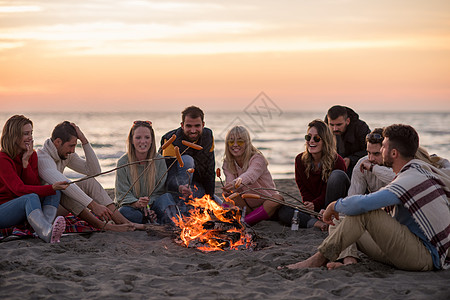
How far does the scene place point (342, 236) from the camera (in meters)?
4.27

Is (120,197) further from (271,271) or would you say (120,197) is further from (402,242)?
(402,242)

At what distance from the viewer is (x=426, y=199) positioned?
416cm

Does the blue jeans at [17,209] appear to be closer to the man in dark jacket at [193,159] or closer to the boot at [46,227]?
the boot at [46,227]

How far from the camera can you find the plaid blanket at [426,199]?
13.5 ft

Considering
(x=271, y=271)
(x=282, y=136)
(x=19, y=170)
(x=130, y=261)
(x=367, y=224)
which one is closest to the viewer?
(x=367, y=224)

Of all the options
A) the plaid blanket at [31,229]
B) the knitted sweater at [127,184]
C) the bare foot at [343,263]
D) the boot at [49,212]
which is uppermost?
the knitted sweater at [127,184]

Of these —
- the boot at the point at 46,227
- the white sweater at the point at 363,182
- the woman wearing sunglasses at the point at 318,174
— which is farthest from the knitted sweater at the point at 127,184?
the white sweater at the point at 363,182

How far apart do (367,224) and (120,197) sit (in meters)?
3.68

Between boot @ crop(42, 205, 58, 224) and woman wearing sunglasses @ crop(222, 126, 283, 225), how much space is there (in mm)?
2342

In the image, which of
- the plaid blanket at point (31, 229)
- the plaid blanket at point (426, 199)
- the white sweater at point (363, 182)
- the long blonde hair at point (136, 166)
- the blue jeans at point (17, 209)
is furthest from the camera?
the long blonde hair at point (136, 166)

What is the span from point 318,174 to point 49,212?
11.4 ft

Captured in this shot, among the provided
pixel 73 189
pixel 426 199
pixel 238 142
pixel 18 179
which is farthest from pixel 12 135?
pixel 426 199

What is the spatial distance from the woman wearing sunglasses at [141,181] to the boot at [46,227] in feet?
3.83

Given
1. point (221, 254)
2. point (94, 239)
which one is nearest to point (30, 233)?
point (94, 239)
